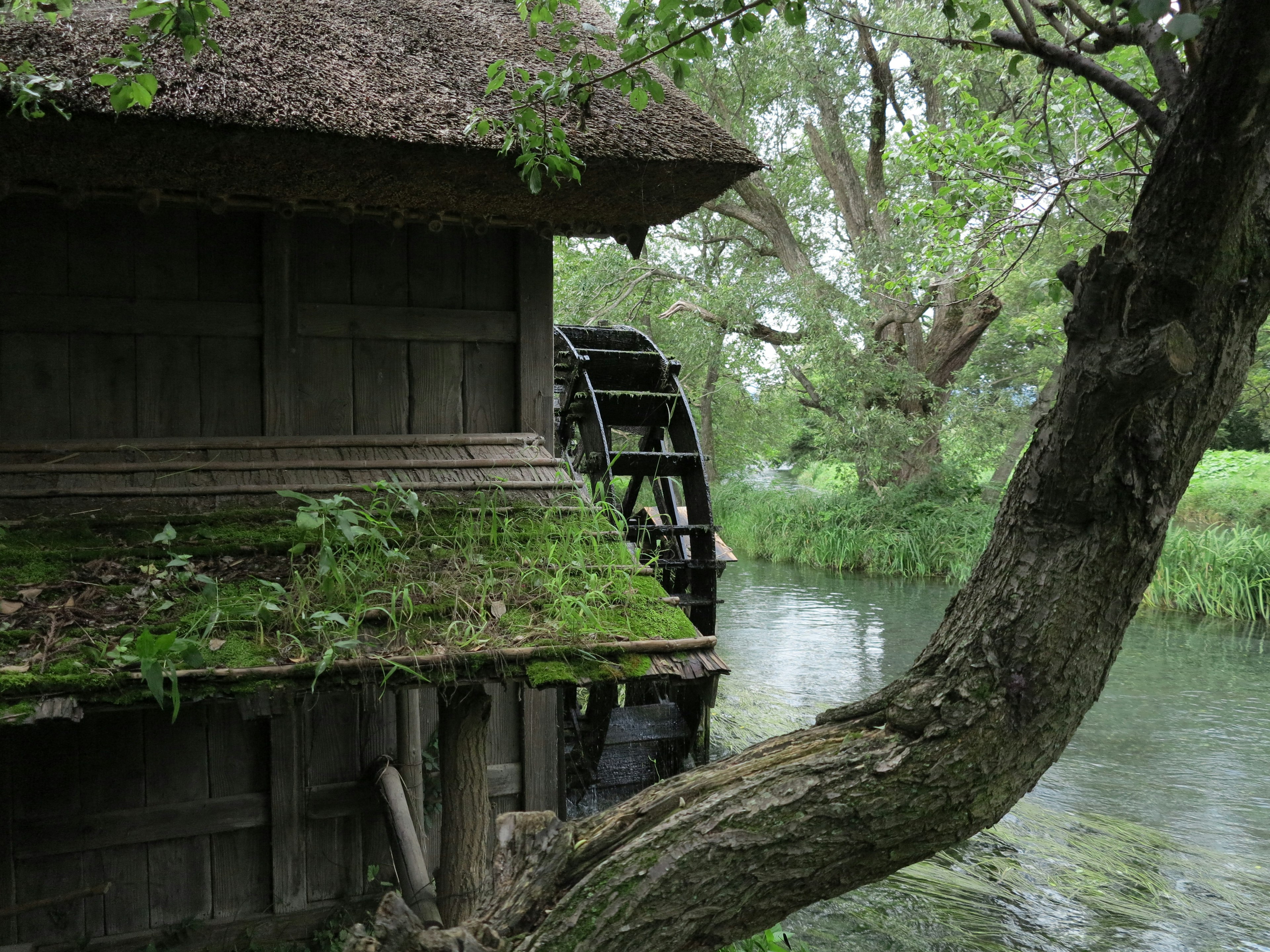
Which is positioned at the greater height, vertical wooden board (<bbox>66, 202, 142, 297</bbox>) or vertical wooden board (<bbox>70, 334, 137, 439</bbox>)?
vertical wooden board (<bbox>66, 202, 142, 297</bbox>)

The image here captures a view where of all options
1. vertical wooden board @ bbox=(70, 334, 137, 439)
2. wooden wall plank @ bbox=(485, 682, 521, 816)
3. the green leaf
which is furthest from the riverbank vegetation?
the green leaf

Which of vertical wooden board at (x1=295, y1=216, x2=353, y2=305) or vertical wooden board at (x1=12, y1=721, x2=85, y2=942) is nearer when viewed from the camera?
vertical wooden board at (x1=12, y1=721, x2=85, y2=942)

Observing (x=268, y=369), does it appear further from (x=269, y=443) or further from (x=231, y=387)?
(x=269, y=443)

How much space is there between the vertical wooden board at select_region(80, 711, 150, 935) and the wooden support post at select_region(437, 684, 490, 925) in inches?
55.8

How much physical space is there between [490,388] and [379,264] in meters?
0.73

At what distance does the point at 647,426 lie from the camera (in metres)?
8.63

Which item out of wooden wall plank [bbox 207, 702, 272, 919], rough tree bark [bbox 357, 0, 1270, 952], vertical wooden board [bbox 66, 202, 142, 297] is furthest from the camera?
wooden wall plank [bbox 207, 702, 272, 919]

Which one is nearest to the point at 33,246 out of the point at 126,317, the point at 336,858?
the point at 126,317

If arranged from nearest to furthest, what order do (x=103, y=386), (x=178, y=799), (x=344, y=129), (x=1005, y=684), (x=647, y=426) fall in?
(x=1005, y=684), (x=344, y=129), (x=103, y=386), (x=178, y=799), (x=647, y=426)

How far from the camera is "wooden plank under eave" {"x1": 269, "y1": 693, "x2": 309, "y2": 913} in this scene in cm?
403

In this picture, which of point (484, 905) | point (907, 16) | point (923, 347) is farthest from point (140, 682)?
point (923, 347)

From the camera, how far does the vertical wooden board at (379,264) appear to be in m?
4.14

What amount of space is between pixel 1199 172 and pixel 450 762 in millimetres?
2739

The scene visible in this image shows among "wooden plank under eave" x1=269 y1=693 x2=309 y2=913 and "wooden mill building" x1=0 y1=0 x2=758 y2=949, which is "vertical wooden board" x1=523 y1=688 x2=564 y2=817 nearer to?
"wooden mill building" x1=0 y1=0 x2=758 y2=949
